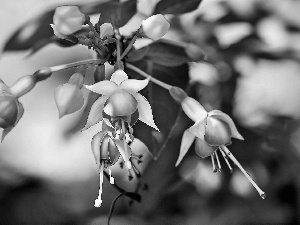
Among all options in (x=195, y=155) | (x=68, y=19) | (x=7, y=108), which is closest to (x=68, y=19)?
(x=68, y=19)

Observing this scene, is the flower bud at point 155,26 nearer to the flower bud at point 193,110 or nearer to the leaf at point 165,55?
the flower bud at point 193,110

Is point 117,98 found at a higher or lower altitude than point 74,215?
higher

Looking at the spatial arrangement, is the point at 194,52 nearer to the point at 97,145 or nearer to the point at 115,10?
the point at 115,10

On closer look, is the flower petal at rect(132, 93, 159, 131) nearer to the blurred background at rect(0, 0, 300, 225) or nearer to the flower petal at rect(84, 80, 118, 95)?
the flower petal at rect(84, 80, 118, 95)

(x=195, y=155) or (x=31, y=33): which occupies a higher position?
(x=31, y=33)

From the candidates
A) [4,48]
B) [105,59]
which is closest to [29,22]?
[4,48]

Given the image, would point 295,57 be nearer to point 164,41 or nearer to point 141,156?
point 164,41
